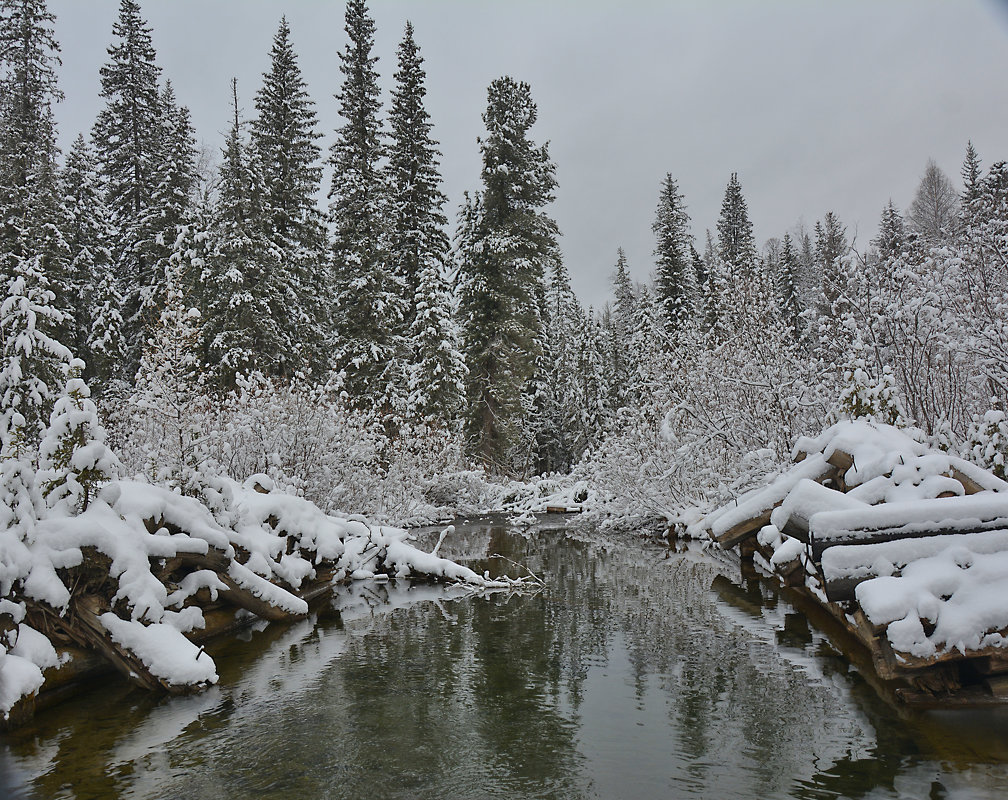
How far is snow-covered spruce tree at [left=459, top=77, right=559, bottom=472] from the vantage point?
99.1 ft

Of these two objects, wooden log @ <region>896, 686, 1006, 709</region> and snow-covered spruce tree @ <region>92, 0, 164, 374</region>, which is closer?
wooden log @ <region>896, 686, 1006, 709</region>

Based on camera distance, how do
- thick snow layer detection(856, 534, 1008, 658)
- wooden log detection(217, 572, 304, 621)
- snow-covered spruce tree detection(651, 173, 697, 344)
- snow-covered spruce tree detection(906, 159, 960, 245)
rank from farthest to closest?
1. snow-covered spruce tree detection(906, 159, 960, 245)
2. snow-covered spruce tree detection(651, 173, 697, 344)
3. wooden log detection(217, 572, 304, 621)
4. thick snow layer detection(856, 534, 1008, 658)

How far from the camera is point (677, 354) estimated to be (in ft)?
59.5

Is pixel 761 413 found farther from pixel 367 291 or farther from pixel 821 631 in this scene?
pixel 367 291

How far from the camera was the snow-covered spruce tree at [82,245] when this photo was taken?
23.5 meters

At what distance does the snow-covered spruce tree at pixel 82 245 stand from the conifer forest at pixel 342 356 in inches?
4.7

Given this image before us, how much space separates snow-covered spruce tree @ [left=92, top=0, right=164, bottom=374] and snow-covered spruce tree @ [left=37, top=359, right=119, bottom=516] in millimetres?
21012

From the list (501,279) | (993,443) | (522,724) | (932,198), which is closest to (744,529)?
(993,443)

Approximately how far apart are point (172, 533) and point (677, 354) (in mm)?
13410

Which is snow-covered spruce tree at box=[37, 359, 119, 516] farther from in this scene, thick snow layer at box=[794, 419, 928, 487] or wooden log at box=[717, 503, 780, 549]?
wooden log at box=[717, 503, 780, 549]

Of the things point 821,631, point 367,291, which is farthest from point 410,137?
point 821,631

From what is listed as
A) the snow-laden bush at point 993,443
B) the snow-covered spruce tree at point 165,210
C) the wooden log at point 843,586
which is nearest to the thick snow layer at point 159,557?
the wooden log at point 843,586

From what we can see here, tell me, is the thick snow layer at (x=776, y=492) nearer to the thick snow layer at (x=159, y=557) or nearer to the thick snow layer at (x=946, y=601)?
the thick snow layer at (x=946, y=601)

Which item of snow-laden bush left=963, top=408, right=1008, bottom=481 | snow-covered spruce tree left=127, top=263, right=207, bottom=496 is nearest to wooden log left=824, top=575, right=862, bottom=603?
snow-laden bush left=963, top=408, right=1008, bottom=481
